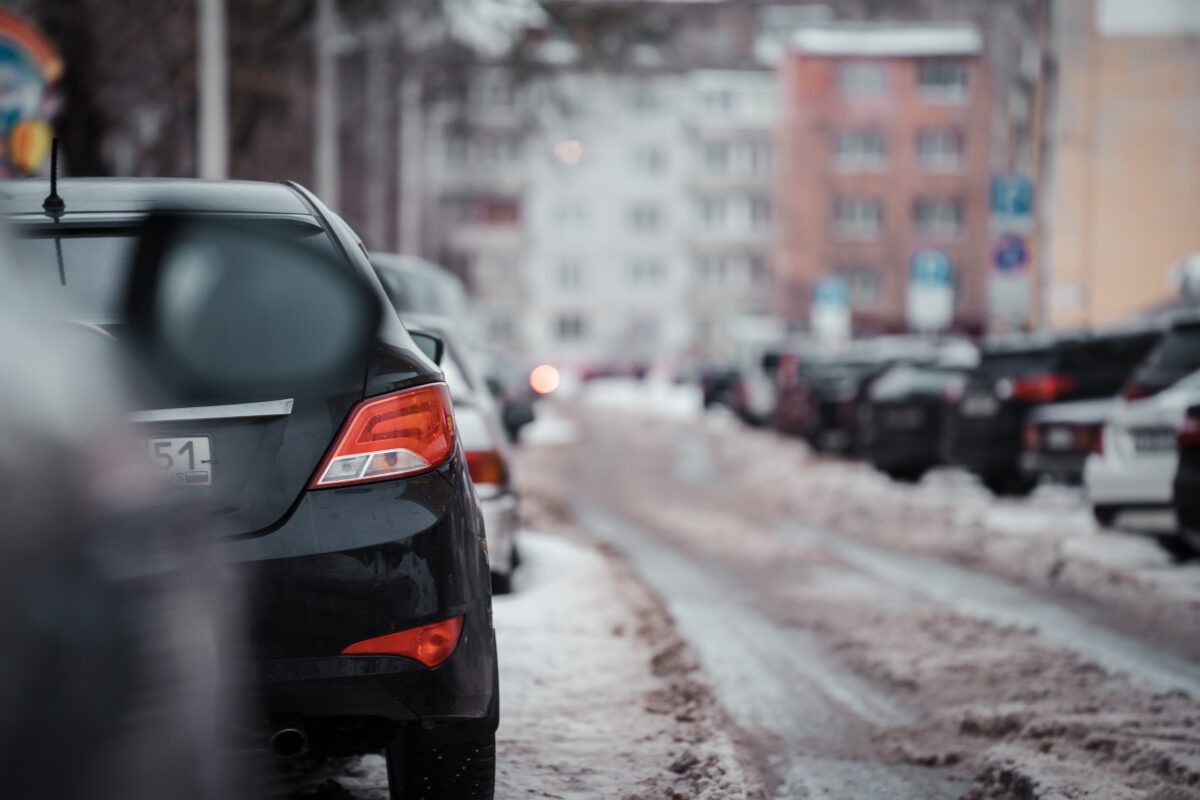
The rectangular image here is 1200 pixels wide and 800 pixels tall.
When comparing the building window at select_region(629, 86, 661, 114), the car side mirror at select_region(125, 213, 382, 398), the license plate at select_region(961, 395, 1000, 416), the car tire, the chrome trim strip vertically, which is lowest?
the car tire

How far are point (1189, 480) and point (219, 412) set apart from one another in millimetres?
6737

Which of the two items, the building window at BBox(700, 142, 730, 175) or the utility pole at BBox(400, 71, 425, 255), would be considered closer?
the utility pole at BBox(400, 71, 425, 255)

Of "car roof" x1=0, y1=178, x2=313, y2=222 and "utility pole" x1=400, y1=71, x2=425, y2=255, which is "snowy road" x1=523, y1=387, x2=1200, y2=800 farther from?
"utility pole" x1=400, y1=71, x2=425, y2=255

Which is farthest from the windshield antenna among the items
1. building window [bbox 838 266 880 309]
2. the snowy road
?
building window [bbox 838 266 880 309]

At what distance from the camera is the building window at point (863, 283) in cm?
7781

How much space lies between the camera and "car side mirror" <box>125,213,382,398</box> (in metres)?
2.22

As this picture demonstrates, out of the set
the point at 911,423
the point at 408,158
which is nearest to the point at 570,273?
the point at 408,158

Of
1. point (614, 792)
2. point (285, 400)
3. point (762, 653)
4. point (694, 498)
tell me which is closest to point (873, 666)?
point (762, 653)

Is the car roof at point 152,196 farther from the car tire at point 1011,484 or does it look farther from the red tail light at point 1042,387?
the car tire at point 1011,484

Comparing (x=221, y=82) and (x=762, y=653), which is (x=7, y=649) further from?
(x=221, y=82)

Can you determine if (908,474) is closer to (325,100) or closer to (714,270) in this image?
(325,100)

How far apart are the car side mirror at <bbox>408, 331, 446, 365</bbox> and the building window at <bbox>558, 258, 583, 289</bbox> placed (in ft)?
304

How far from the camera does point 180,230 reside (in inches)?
86.8

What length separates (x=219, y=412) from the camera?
10.6 ft
